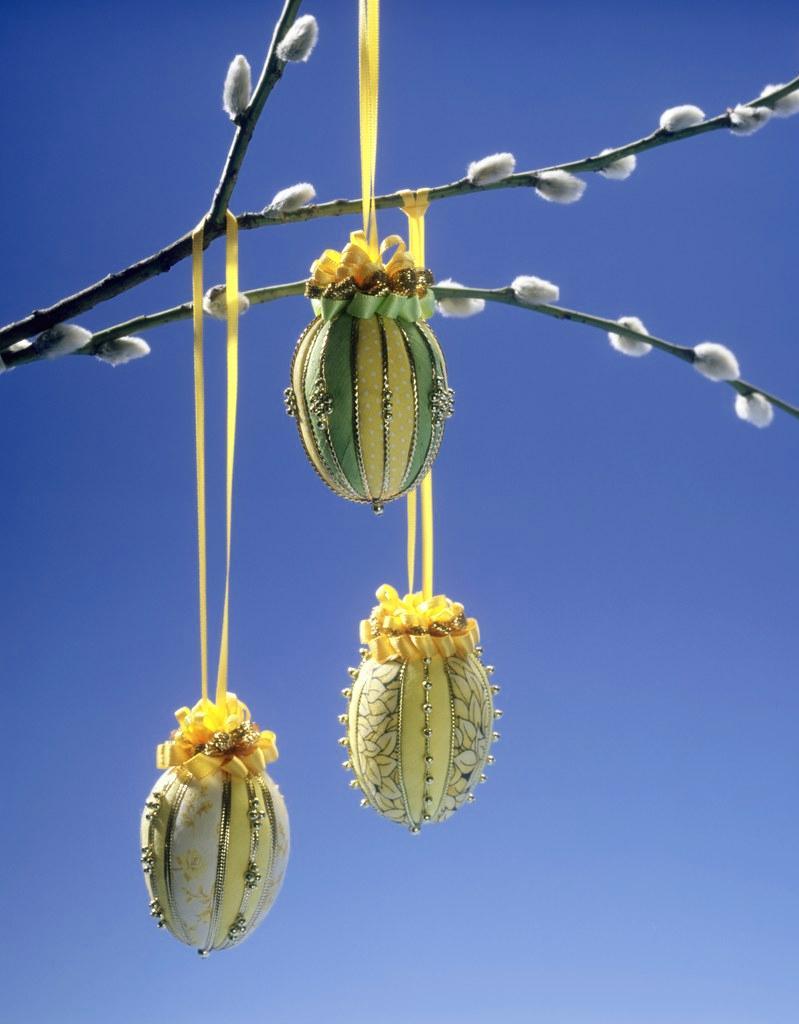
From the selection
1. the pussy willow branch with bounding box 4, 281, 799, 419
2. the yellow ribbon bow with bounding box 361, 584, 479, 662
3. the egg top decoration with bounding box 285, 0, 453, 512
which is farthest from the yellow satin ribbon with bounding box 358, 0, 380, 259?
the yellow ribbon bow with bounding box 361, 584, 479, 662

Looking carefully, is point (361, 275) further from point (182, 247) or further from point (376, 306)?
point (182, 247)

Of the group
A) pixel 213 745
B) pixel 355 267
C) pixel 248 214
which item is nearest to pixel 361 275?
pixel 355 267

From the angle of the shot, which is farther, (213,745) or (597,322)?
(597,322)

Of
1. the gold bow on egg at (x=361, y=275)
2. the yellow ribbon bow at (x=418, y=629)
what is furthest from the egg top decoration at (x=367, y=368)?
the yellow ribbon bow at (x=418, y=629)

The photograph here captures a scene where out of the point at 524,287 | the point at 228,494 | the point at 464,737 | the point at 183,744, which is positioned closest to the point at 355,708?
the point at 464,737

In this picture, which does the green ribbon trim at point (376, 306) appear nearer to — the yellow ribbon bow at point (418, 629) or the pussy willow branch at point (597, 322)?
the pussy willow branch at point (597, 322)

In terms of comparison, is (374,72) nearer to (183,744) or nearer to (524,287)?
(524,287)
